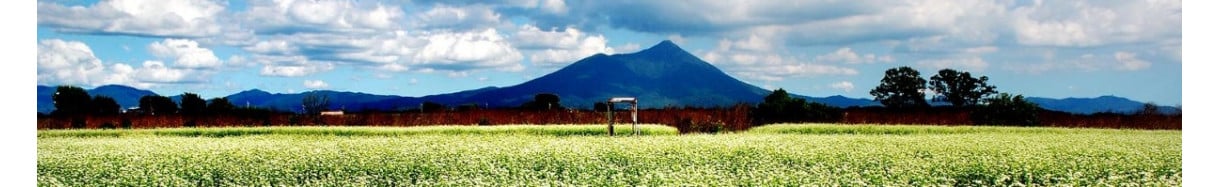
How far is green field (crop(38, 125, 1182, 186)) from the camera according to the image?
12477mm

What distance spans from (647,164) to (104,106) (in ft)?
85.5

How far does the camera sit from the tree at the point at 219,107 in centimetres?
3438

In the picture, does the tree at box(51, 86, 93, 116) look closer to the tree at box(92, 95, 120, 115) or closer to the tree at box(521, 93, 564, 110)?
the tree at box(92, 95, 120, 115)

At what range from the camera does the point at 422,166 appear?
14242 millimetres

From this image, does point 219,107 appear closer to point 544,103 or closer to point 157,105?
point 157,105

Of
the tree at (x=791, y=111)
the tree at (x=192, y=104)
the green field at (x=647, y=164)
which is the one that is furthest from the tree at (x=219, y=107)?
the tree at (x=791, y=111)

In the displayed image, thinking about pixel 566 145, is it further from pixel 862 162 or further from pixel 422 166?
pixel 862 162

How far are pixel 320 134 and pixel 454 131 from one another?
3.82 m

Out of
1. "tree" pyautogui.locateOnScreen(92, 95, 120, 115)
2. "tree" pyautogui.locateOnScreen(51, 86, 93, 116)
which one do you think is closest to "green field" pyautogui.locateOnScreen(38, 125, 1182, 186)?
"tree" pyautogui.locateOnScreen(51, 86, 93, 116)

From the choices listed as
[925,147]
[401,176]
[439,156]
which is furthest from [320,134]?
[925,147]

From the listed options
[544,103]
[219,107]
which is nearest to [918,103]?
[544,103]

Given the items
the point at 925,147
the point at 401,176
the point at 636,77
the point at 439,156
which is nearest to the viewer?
the point at 401,176

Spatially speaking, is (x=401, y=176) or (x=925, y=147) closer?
(x=401, y=176)

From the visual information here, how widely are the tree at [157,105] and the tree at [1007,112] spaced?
88.5 ft
